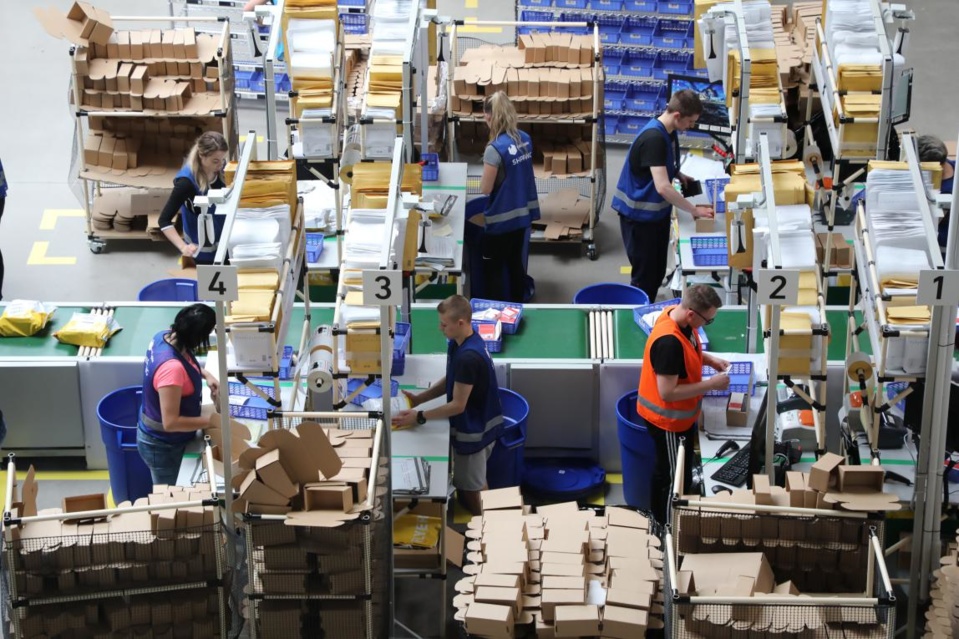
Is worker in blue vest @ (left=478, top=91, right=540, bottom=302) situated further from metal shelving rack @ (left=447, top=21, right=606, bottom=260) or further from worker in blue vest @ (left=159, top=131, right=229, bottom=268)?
worker in blue vest @ (left=159, top=131, right=229, bottom=268)

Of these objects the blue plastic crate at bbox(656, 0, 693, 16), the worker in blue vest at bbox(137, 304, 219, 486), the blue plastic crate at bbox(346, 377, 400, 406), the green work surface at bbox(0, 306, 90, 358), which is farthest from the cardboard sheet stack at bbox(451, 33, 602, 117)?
the worker in blue vest at bbox(137, 304, 219, 486)

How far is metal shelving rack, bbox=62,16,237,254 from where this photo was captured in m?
12.8

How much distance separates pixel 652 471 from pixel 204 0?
906 cm

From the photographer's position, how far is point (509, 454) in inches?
373

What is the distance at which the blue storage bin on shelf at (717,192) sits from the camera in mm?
11672

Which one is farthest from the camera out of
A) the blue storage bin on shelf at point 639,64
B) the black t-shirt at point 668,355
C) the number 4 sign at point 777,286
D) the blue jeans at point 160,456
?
the blue storage bin on shelf at point 639,64

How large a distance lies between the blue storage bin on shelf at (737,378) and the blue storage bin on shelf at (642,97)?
5788 millimetres

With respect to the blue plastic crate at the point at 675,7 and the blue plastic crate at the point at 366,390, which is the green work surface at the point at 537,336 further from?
the blue plastic crate at the point at 675,7

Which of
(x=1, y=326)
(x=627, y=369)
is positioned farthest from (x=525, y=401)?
(x=1, y=326)

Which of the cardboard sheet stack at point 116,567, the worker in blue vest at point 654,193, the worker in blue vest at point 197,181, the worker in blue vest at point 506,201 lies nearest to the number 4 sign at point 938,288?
the worker in blue vest at point 654,193

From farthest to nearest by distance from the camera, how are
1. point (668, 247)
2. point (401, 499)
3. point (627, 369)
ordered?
point (668, 247) → point (627, 369) → point (401, 499)

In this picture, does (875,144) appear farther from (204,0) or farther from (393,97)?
(204,0)

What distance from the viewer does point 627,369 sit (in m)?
9.90

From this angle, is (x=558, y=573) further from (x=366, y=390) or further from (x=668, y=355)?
(x=366, y=390)
